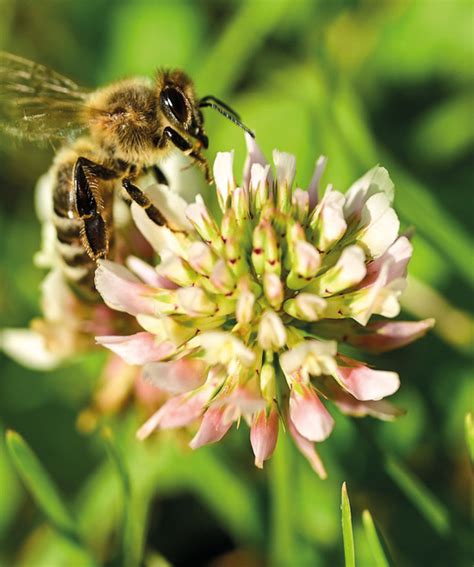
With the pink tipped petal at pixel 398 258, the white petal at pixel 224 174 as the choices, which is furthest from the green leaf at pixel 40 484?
the pink tipped petal at pixel 398 258

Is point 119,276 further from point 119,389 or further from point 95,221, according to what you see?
point 119,389

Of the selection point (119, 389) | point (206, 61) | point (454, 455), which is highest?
point (206, 61)

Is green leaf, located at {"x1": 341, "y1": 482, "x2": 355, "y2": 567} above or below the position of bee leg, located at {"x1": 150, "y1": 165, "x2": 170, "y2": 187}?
below

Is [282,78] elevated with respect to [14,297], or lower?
elevated

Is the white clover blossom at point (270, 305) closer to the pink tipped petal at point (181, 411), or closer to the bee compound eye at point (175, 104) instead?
the pink tipped petal at point (181, 411)

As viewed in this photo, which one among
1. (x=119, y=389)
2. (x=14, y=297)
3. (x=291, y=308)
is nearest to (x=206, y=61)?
(x=14, y=297)

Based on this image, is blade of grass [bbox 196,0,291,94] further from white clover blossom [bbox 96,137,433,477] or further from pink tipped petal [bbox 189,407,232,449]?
pink tipped petal [bbox 189,407,232,449]

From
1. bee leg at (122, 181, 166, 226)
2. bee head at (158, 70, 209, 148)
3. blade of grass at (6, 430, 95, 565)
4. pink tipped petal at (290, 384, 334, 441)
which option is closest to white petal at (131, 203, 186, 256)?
bee leg at (122, 181, 166, 226)
